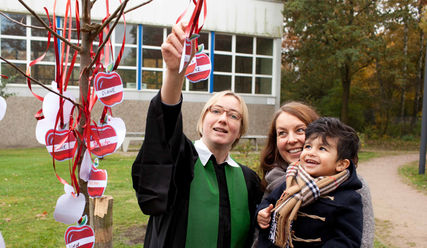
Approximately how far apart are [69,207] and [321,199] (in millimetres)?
1155

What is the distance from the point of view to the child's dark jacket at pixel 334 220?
1.71 metres

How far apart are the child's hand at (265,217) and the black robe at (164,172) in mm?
400

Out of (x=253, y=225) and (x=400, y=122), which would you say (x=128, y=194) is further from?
(x=400, y=122)

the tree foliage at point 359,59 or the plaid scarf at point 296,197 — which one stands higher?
the tree foliage at point 359,59

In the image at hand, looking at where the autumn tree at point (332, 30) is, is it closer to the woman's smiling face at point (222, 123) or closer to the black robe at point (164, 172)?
the woman's smiling face at point (222, 123)

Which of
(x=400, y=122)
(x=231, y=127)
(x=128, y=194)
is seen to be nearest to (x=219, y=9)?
(x=128, y=194)

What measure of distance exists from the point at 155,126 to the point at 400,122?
2778cm

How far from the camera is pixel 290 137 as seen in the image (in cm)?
223

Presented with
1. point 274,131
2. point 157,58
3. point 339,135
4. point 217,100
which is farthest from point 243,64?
point 339,135

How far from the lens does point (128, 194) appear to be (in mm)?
6645

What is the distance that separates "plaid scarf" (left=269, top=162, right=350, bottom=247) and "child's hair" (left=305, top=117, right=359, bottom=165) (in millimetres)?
107

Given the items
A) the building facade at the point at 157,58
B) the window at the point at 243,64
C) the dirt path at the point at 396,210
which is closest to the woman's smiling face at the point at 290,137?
the dirt path at the point at 396,210

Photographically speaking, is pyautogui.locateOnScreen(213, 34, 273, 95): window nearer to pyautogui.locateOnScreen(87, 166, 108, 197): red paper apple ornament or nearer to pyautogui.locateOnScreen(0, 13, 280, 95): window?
pyautogui.locateOnScreen(0, 13, 280, 95): window

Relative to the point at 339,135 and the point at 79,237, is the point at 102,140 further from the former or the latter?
the point at 339,135
